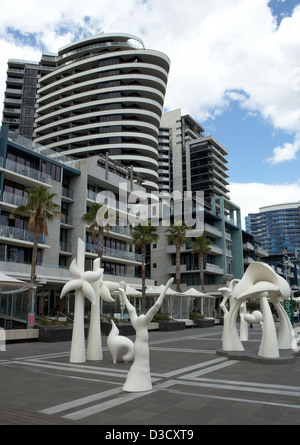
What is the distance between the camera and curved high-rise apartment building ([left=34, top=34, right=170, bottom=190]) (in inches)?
2872

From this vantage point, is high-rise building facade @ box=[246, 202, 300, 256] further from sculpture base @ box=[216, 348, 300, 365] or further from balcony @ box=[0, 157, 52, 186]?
sculpture base @ box=[216, 348, 300, 365]

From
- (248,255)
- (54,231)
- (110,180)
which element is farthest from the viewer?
(248,255)

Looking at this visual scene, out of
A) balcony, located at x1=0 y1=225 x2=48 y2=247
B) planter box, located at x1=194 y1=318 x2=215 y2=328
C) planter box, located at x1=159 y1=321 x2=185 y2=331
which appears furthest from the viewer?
planter box, located at x1=194 y1=318 x2=215 y2=328

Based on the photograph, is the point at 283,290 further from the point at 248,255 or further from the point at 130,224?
the point at 248,255

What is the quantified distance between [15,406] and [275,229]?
659ft

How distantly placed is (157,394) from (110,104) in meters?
73.2

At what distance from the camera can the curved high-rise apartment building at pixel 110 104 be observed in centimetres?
7294

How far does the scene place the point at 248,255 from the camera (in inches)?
2793

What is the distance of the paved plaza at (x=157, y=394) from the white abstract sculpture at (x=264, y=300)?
851mm

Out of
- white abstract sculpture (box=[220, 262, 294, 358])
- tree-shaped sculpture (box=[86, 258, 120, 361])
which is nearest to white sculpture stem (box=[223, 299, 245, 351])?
white abstract sculpture (box=[220, 262, 294, 358])

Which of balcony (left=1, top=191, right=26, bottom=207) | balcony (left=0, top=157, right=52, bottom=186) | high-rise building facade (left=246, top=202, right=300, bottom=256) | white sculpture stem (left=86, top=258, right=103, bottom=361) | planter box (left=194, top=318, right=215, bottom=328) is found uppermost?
high-rise building facade (left=246, top=202, right=300, bottom=256)

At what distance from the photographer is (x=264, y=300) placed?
13.4 metres
